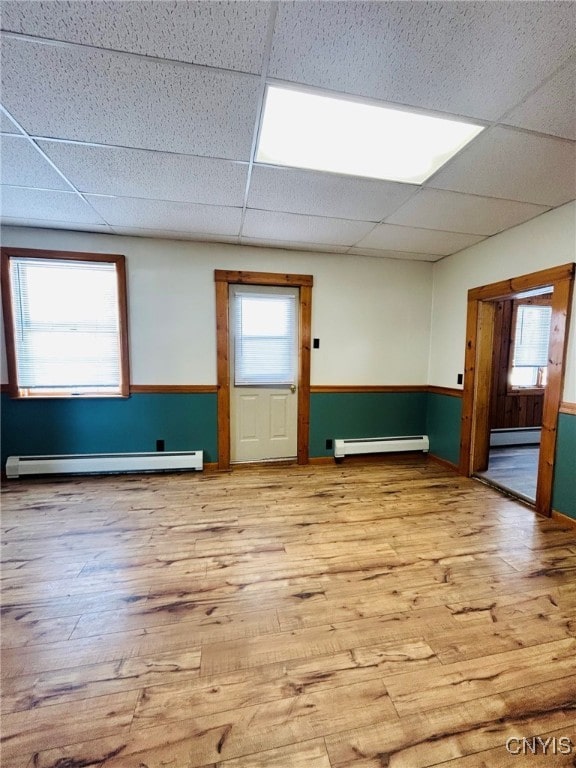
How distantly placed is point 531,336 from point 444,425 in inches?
92.3

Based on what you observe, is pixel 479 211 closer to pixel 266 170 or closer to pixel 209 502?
pixel 266 170

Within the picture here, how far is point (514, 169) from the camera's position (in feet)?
6.18

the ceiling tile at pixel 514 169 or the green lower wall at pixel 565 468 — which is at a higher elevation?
the ceiling tile at pixel 514 169

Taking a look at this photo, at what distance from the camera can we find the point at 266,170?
1957 mm

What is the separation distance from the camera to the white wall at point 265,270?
10.6 ft

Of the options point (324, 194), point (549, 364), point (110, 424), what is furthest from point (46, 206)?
point (549, 364)

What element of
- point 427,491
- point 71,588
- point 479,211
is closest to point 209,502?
point 71,588

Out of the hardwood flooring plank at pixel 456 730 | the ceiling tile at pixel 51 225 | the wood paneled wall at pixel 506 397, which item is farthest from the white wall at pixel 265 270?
the hardwood flooring plank at pixel 456 730

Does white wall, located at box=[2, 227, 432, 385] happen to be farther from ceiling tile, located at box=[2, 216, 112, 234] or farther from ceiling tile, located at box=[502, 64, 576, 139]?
ceiling tile, located at box=[502, 64, 576, 139]

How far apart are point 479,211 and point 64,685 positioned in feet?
12.2

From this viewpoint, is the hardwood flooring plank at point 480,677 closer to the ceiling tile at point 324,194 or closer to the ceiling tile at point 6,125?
the ceiling tile at point 324,194

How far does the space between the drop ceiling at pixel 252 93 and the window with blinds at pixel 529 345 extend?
8.51 feet

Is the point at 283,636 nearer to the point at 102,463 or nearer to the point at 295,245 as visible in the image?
the point at 102,463

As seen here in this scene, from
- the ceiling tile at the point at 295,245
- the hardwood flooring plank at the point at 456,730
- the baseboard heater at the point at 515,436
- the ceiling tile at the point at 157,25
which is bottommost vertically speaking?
the hardwood flooring plank at the point at 456,730
